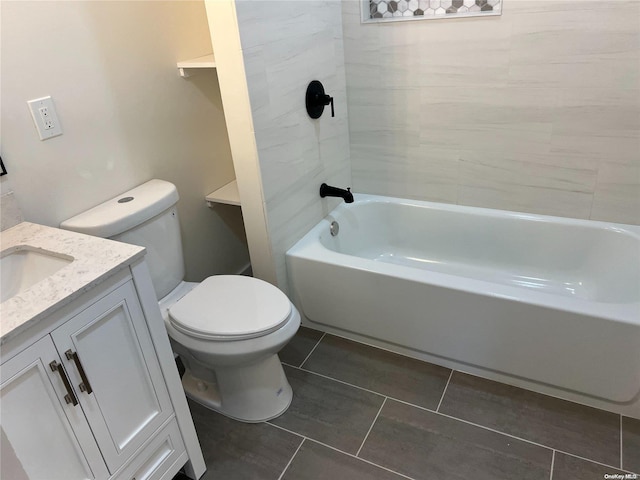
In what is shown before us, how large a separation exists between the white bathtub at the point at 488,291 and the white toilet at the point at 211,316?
1.39ft

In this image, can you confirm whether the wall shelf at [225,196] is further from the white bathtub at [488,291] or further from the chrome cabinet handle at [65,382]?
the chrome cabinet handle at [65,382]

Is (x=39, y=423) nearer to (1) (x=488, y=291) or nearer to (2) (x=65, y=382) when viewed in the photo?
(2) (x=65, y=382)

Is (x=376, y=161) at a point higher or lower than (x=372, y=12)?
lower

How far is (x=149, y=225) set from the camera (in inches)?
66.1

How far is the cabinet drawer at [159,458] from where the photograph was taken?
1336 millimetres

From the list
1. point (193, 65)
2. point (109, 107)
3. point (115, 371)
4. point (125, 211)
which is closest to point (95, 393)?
point (115, 371)

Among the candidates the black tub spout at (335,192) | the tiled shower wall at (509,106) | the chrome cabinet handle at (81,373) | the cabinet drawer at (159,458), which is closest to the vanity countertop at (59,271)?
the chrome cabinet handle at (81,373)

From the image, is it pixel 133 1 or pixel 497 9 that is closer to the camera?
pixel 133 1

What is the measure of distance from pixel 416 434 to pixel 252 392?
2.04 feet

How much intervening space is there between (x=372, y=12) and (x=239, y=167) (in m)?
1.02

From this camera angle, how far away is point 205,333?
155 centimetres

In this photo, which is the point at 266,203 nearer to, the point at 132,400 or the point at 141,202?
the point at 141,202

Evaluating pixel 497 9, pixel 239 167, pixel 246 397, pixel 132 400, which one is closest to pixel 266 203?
pixel 239 167

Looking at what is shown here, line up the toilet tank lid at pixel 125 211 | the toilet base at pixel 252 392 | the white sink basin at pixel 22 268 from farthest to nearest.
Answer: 1. the toilet base at pixel 252 392
2. the toilet tank lid at pixel 125 211
3. the white sink basin at pixel 22 268
